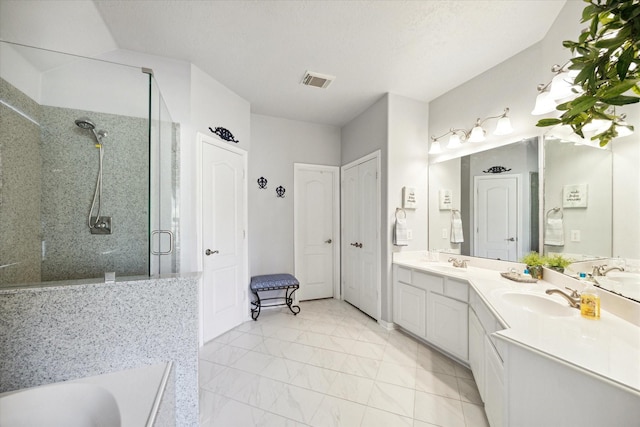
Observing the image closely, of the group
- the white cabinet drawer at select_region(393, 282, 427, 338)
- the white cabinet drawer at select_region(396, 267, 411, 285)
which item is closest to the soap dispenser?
the white cabinet drawer at select_region(393, 282, 427, 338)

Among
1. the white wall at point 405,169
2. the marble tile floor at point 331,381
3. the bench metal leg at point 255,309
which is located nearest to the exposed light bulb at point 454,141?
the white wall at point 405,169

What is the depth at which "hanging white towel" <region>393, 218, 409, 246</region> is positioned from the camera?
9.25 ft

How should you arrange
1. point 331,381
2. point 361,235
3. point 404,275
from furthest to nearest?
point 361,235 → point 404,275 → point 331,381

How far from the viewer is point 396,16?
1813 millimetres

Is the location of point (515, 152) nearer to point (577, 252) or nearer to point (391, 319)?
point (577, 252)

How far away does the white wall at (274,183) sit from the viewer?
3.52 metres

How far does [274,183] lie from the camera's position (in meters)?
Result: 3.64

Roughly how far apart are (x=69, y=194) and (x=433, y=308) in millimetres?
3061

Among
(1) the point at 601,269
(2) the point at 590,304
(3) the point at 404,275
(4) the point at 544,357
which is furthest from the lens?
(3) the point at 404,275

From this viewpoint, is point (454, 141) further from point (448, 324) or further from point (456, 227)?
point (448, 324)

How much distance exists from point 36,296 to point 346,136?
3.65 meters

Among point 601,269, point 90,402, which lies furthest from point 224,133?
point 601,269

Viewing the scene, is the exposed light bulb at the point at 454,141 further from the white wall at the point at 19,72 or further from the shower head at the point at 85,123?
the white wall at the point at 19,72

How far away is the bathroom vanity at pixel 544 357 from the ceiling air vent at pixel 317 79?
240cm
